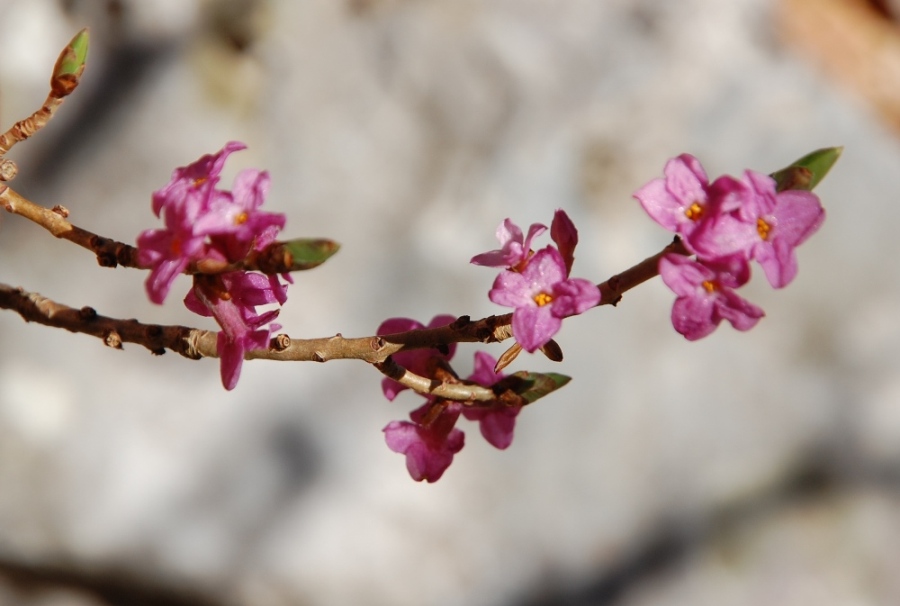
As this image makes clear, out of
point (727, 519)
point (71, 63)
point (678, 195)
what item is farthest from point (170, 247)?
point (727, 519)

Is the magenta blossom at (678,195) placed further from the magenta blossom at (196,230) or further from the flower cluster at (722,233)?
the magenta blossom at (196,230)

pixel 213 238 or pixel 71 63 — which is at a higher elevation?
pixel 71 63

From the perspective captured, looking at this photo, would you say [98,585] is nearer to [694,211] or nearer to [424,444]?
[424,444]

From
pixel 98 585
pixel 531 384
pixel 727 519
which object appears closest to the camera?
pixel 531 384

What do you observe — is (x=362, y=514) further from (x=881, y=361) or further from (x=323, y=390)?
(x=881, y=361)

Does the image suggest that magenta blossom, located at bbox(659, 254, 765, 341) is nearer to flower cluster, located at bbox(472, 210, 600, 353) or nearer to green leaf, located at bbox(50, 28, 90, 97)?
flower cluster, located at bbox(472, 210, 600, 353)

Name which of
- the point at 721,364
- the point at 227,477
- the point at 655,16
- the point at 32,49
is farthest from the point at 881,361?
the point at 32,49
